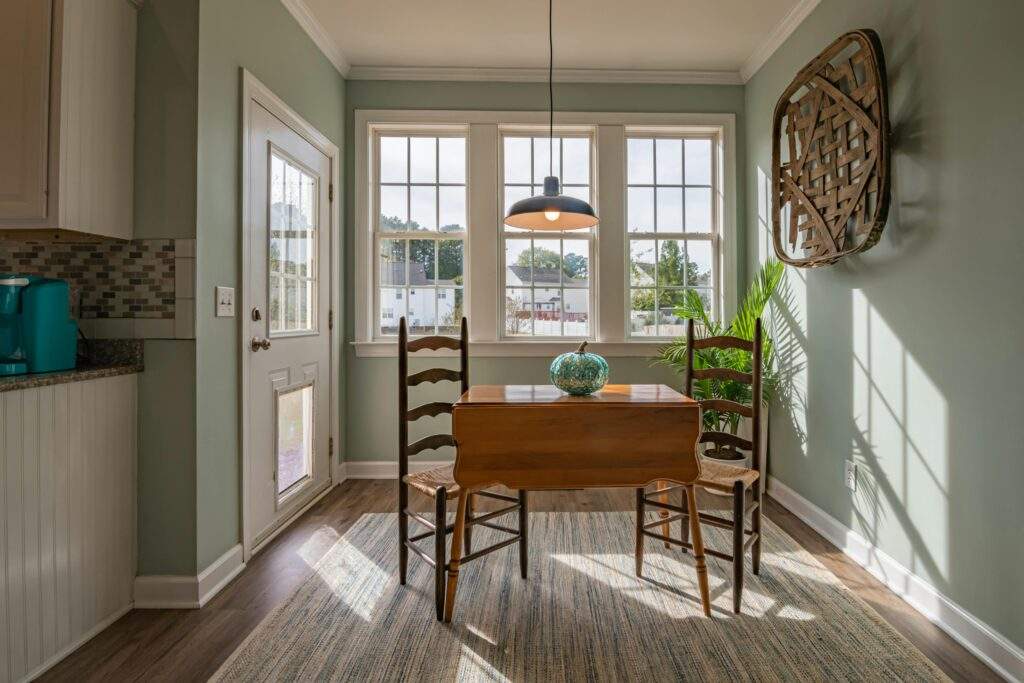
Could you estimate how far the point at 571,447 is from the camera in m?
1.91

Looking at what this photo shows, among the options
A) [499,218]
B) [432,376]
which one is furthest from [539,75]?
[432,376]

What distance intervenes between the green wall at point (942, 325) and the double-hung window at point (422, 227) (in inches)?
85.2

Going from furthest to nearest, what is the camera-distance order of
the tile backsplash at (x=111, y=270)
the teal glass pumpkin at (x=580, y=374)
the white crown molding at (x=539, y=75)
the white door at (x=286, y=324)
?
the white crown molding at (x=539, y=75) < the white door at (x=286, y=324) < the teal glass pumpkin at (x=580, y=374) < the tile backsplash at (x=111, y=270)

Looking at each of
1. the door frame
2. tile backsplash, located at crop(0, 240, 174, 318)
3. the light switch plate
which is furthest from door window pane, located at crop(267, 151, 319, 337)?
tile backsplash, located at crop(0, 240, 174, 318)

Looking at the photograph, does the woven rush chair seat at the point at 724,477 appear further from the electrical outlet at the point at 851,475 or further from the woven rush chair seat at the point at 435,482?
the woven rush chair seat at the point at 435,482

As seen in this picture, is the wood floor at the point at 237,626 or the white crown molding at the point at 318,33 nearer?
the wood floor at the point at 237,626

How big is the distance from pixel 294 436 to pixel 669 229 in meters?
2.67

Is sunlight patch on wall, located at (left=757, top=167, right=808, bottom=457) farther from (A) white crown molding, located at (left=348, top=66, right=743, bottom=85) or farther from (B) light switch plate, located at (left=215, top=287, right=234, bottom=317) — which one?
(B) light switch plate, located at (left=215, top=287, right=234, bottom=317)

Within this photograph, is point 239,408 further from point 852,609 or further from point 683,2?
point 683,2

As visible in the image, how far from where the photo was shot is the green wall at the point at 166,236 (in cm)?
200

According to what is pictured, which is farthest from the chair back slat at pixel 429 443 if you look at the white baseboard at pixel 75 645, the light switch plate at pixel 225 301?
the white baseboard at pixel 75 645

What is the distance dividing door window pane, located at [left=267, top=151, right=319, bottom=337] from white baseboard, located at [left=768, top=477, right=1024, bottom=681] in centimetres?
280

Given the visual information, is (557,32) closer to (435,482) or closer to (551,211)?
(551,211)

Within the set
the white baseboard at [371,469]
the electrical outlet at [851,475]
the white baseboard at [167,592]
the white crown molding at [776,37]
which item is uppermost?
the white crown molding at [776,37]
